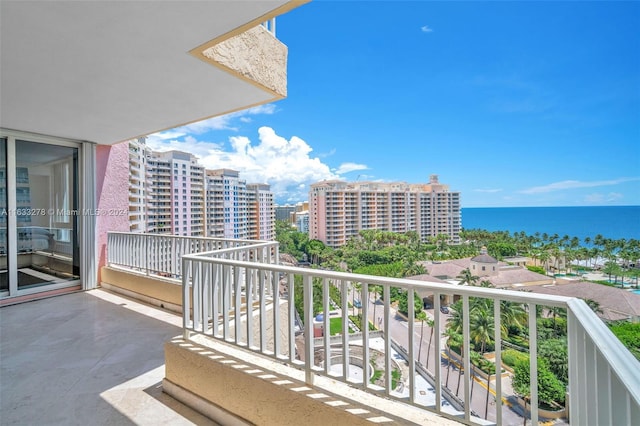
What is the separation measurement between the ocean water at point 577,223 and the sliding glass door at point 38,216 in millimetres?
23511

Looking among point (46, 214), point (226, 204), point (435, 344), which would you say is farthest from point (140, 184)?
point (435, 344)

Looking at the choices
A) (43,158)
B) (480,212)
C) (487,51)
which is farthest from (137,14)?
(480,212)

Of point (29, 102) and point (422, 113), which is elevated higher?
point (422, 113)

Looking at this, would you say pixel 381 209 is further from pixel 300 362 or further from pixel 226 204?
pixel 300 362

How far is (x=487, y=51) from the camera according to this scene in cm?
4388

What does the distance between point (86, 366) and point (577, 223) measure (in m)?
50.9

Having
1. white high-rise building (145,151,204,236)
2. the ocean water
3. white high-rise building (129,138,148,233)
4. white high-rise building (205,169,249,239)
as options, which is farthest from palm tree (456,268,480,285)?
white high-rise building (205,169,249,239)

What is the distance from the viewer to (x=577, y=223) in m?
39.0

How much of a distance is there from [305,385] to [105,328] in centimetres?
329

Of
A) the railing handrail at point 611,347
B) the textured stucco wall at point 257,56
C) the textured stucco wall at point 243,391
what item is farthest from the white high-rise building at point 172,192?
the railing handrail at point 611,347

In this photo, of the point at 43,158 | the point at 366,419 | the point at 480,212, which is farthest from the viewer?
the point at 480,212

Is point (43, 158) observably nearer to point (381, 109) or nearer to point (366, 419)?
point (366, 419)

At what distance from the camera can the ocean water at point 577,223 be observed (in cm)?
2461

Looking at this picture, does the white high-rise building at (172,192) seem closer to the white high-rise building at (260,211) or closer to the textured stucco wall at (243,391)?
the white high-rise building at (260,211)
